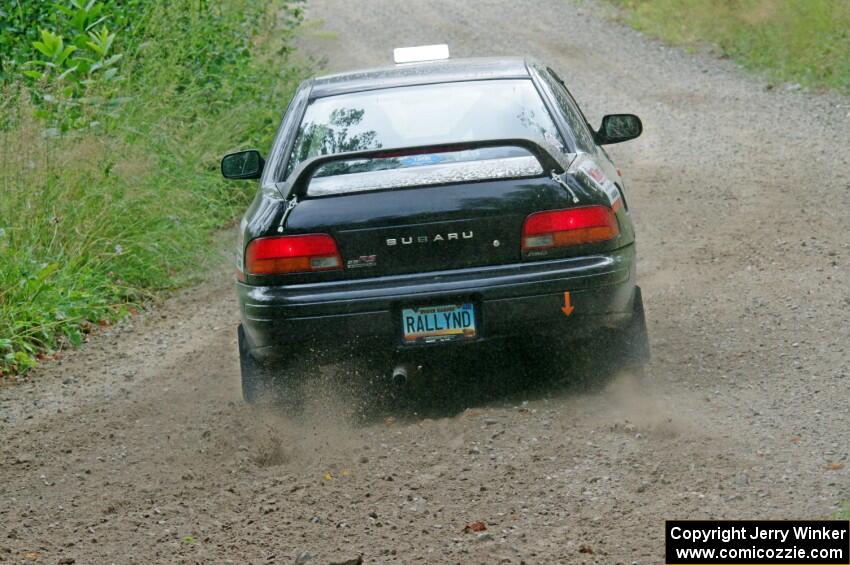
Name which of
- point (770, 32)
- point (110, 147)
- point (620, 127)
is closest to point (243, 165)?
point (620, 127)

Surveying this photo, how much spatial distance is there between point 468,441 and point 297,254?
3.55ft

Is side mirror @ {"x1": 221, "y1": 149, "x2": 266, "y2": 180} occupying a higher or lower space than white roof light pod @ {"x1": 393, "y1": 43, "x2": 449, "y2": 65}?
lower

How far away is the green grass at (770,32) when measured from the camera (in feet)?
55.8

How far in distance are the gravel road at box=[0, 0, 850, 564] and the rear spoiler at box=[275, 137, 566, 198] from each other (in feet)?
3.50

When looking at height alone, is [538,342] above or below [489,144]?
below

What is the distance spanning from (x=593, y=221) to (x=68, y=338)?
409 cm

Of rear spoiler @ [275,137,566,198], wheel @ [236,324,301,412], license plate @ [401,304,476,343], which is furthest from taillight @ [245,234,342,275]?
wheel @ [236,324,301,412]

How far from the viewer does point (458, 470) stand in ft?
16.6

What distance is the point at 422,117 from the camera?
634 centimetres

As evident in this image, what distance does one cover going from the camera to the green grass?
17.0m

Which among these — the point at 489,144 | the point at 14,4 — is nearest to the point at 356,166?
the point at 489,144

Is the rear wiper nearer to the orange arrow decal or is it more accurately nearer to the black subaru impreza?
the black subaru impreza

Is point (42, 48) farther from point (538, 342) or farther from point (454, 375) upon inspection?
point (538, 342)

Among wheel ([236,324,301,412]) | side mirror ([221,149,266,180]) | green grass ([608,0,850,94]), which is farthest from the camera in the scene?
green grass ([608,0,850,94])
